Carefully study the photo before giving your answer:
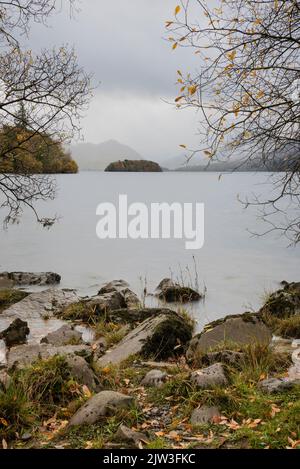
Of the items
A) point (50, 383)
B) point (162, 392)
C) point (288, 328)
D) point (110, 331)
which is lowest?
point (110, 331)

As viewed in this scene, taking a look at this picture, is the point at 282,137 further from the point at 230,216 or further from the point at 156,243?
the point at 230,216

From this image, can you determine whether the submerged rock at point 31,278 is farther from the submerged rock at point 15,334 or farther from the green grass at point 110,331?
the submerged rock at point 15,334

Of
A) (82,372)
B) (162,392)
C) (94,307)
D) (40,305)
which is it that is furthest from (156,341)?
(40,305)

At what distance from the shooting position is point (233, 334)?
30.7ft

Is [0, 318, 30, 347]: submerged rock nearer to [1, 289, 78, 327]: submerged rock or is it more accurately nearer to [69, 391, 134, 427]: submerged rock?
[1, 289, 78, 327]: submerged rock

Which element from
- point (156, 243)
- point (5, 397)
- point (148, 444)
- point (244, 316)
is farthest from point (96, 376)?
point (156, 243)

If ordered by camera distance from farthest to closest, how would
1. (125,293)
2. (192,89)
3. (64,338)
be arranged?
(125,293) → (64,338) → (192,89)

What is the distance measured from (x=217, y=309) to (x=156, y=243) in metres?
17.8

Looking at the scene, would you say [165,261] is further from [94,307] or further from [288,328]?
[288,328]

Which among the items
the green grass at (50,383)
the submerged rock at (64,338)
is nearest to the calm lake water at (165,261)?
the submerged rock at (64,338)

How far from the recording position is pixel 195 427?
5.77 metres

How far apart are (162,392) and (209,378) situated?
689mm

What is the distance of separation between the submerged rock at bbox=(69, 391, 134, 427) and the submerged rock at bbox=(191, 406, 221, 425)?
732mm

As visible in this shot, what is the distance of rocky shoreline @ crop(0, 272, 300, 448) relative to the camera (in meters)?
5.50
